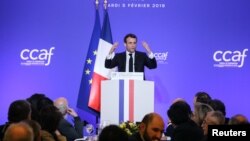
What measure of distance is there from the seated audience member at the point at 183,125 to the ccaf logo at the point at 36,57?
4771mm

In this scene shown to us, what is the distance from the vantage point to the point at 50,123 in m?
4.27

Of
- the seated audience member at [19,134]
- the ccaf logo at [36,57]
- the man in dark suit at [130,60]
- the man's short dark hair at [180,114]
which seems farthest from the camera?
the ccaf logo at [36,57]

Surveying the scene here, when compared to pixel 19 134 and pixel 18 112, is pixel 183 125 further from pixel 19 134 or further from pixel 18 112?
pixel 19 134

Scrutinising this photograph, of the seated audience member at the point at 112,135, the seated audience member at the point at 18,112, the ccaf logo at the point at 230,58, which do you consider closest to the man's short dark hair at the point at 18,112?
the seated audience member at the point at 18,112

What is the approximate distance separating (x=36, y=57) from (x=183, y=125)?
16.9ft

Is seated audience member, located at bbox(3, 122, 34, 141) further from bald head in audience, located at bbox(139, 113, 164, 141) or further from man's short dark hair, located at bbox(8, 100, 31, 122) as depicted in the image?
man's short dark hair, located at bbox(8, 100, 31, 122)

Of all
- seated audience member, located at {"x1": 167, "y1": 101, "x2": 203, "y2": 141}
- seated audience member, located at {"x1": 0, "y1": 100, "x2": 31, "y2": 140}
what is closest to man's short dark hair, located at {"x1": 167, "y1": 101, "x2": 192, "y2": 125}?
seated audience member, located at {"x1": 167, "y1": 101, "x2": 203, "y2": 141}

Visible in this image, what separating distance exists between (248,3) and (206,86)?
1.55 m

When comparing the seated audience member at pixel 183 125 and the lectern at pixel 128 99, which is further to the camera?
the lectern at pixel 128 99

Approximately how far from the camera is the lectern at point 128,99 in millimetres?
7066

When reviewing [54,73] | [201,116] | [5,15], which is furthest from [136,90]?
[5,15]

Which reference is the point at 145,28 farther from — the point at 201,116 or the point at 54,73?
the point at 201,116

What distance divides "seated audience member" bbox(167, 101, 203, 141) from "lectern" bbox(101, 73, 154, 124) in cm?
217

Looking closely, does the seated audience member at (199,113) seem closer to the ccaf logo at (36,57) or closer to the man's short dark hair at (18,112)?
the man's short dark hair at (18,112)
